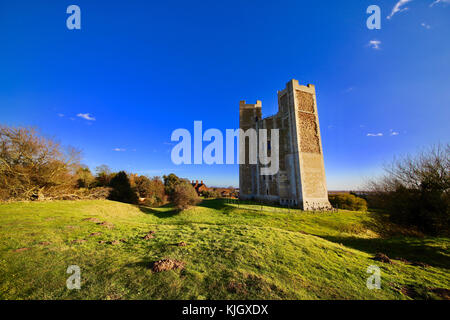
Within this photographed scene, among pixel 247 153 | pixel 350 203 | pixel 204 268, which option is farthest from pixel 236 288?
pixel 247 153

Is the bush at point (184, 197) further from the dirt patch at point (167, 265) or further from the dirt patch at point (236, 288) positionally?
the dirt patch at point (236, 288)

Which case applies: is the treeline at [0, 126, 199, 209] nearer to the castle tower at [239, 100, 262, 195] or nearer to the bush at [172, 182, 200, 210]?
the bush at [172, 182, 200, 210]

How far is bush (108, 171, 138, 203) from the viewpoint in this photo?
23.7 m

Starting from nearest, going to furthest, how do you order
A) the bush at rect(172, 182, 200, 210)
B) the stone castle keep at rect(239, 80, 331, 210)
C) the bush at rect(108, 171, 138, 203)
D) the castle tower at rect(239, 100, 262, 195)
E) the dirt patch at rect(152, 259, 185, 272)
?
the dirt patch at rect(152, 259, 185, 272) < the bush at rect(172, 182, 200, 210) < the stone castle keep at rect(239, 80, 331, 210) < the bush at rect(108, 171, 138, 203) < the castle tower at rect(239, 100, 262, 195)

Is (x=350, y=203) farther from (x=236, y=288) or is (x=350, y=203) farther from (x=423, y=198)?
(x=236, y=288)

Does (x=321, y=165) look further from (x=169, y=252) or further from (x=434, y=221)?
(x=169, y=252)

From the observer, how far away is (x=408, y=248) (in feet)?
24.6

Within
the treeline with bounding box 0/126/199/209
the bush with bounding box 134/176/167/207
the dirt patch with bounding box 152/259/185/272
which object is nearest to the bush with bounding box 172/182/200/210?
the treeline with bounding box 0/126/199/209

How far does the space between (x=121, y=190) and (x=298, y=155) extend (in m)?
26.1

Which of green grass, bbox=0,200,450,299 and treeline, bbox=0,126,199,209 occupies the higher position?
treeline, bbox=0,126,199,209

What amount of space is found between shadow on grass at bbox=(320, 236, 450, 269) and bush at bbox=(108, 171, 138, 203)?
26287 millimetres

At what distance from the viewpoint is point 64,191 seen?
52.9 ft
